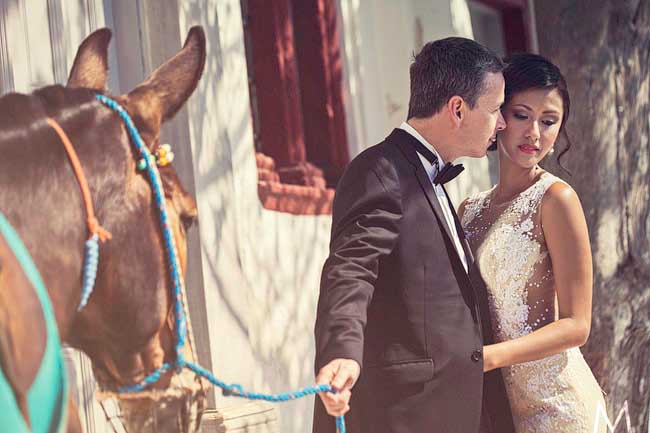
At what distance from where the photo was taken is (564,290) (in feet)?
11.3

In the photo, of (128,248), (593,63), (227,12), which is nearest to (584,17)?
(593,63)

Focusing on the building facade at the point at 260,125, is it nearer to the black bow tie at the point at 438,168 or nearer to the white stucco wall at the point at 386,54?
the white stucco wall at the point at 386,54

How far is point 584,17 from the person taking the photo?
6.73m

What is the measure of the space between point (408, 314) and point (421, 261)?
6.1 inches

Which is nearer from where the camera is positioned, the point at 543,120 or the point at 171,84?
the point at 171,84

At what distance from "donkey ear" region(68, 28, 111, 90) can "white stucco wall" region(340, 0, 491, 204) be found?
5653 millimetres

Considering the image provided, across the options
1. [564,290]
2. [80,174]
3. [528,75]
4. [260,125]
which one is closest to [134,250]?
[80,174]

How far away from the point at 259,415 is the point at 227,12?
2.14 m

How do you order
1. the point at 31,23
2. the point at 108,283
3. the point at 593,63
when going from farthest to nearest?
1. the point at 593,63
2. the point at 31,23
3. the point at 108,283

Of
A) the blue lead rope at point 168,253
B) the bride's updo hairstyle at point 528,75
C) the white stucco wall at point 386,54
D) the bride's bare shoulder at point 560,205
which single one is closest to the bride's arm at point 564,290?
the bride's bare shoulder at point 560,205

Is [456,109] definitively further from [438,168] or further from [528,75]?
[528,75]

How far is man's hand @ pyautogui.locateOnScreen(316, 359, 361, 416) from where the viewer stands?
2502 millimetres

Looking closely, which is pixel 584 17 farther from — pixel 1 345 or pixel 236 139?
pixel 1 345

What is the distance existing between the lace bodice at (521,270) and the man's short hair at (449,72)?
61 centimetres
